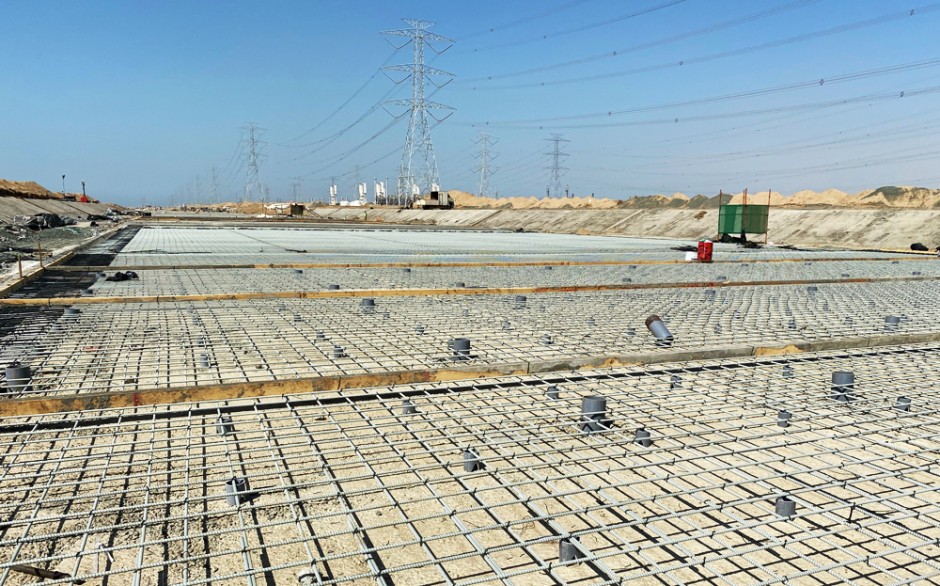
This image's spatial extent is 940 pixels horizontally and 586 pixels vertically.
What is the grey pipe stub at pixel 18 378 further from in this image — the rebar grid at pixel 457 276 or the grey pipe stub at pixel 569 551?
the rebar grid at pixel 457 276

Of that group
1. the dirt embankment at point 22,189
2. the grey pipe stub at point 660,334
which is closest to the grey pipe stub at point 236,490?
the grey pipe stub at point 660,334

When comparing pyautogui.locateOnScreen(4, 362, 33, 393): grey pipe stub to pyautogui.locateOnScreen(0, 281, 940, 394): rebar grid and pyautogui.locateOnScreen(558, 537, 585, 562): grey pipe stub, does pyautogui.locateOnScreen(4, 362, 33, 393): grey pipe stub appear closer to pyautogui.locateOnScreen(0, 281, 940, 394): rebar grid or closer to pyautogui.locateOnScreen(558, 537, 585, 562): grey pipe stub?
pyautogui.locateOnScreen(0, 281, 940, 394): rebar grid

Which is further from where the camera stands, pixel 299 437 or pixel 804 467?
pixel 299 437

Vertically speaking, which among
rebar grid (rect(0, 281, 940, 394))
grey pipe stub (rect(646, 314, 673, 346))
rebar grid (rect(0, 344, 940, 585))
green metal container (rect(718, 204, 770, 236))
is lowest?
rebar grid (rect(0, 344, 940, 585))

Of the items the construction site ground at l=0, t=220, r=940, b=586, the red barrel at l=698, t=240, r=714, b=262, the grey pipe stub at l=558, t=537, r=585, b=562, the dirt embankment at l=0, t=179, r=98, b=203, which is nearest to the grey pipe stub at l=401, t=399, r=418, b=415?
the construction site ground at l=0, t=220, r=940, b=586

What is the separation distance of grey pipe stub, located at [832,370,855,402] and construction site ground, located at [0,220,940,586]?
17mm

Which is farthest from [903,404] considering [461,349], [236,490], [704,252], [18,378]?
[704,252]

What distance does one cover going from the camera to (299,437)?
119 inches

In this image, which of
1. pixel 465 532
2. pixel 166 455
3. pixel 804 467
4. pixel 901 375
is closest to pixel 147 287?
pixel 166 455

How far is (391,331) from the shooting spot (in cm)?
534

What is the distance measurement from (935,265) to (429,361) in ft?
40.6

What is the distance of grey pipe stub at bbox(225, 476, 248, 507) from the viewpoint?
7.43 feet

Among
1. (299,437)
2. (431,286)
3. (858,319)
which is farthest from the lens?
(431,286)

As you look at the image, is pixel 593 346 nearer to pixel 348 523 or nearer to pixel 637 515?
pixel 637 515
